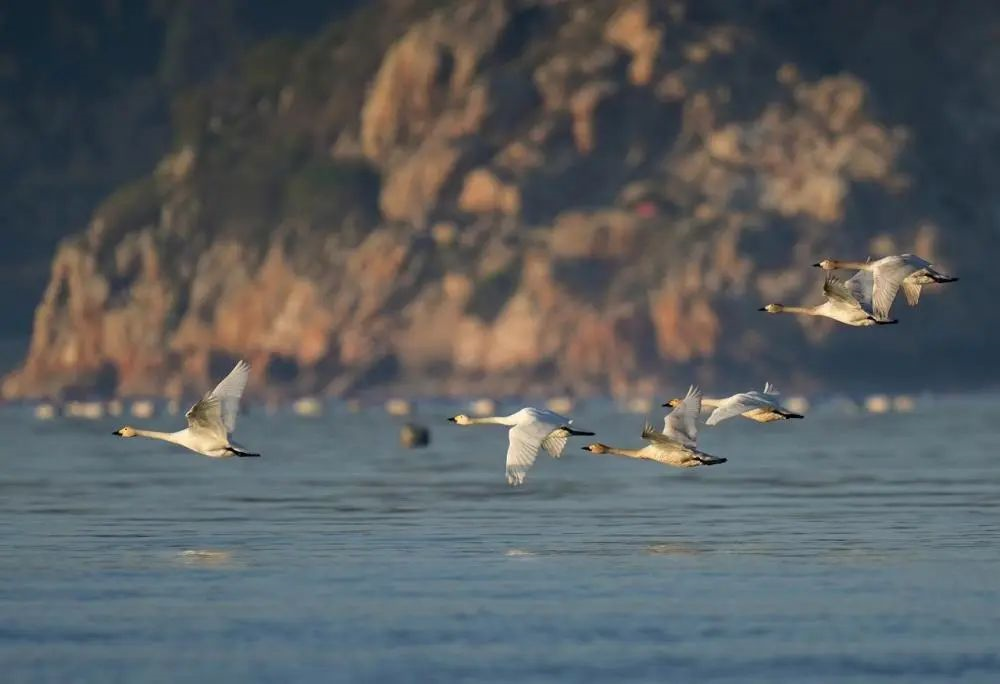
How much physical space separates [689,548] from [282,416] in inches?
5523

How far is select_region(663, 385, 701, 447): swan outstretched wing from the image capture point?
164 ft

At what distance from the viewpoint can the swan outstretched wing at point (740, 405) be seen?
48.5 meters

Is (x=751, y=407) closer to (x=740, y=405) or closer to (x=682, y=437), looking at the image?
(x=740, y=405)

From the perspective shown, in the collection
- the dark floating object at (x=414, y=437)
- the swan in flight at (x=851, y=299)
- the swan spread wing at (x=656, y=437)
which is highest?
the dark floating object at (x=414, y=437)

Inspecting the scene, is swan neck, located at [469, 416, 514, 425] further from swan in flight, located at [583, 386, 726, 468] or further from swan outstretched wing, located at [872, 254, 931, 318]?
swan outstretched wing, located at [872, 254, 931, 318]

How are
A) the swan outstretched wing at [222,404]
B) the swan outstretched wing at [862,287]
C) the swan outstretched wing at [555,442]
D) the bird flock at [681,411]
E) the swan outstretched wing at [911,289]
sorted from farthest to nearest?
the swan outstretched wing at [911,289]
the swan outstretched wing at [862,287]
the swan outstretched wing at [222,404]
the swan outstretched wing at [555,442]
the bird flock at [681,411]

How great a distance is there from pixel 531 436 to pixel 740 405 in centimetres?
464

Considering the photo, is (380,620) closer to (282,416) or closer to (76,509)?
(76,509)

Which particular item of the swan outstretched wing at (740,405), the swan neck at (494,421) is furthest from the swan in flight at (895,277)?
the swan neck at (494,421)

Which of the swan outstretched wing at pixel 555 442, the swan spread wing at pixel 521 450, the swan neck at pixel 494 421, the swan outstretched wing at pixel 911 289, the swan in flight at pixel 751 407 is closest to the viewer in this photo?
the swan spread wing at pixel 521 450

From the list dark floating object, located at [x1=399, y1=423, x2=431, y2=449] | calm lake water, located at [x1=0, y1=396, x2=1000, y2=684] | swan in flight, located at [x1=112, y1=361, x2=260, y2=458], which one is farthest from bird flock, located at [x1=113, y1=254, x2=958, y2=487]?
dark floating object, located at [x1=399, y1=423, x2=431, y2=449]

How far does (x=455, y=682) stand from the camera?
37375mm

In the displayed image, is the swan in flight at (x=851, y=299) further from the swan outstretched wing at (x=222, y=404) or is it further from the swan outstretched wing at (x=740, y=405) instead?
the swan outstretched wing at (x=222, y=404)

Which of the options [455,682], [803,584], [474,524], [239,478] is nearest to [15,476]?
[239,478]
